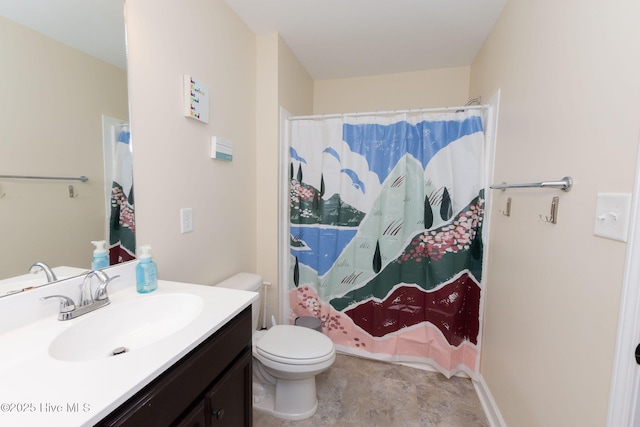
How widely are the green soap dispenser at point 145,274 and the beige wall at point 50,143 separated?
0.16 m

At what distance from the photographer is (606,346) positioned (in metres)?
0.74

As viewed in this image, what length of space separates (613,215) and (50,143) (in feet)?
5.46

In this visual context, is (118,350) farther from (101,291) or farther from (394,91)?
(394,91)

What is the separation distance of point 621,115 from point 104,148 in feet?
5.39

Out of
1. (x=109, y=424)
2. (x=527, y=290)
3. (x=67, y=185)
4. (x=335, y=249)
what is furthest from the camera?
(x=335, y=249)

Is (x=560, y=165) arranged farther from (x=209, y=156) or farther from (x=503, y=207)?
(x=209, y=156)

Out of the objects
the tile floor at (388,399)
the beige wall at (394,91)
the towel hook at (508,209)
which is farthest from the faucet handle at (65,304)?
the beige wall at (394,91)

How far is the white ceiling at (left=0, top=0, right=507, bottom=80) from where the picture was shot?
0.95 m

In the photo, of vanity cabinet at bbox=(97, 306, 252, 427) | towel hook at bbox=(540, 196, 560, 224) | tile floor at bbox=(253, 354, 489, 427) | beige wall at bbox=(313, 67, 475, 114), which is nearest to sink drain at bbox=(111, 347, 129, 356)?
vanity cabinet at bbox=(97, 306, 252, 427)

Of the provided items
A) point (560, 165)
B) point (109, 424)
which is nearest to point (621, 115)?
point (560, 165)

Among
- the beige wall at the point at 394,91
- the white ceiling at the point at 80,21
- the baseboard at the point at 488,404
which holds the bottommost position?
the baseboard at the point at 488,404

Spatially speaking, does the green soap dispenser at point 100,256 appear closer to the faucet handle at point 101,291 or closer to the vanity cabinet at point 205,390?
the faucet handle at point 101,291

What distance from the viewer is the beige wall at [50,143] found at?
772 mm

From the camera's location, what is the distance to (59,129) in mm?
871
